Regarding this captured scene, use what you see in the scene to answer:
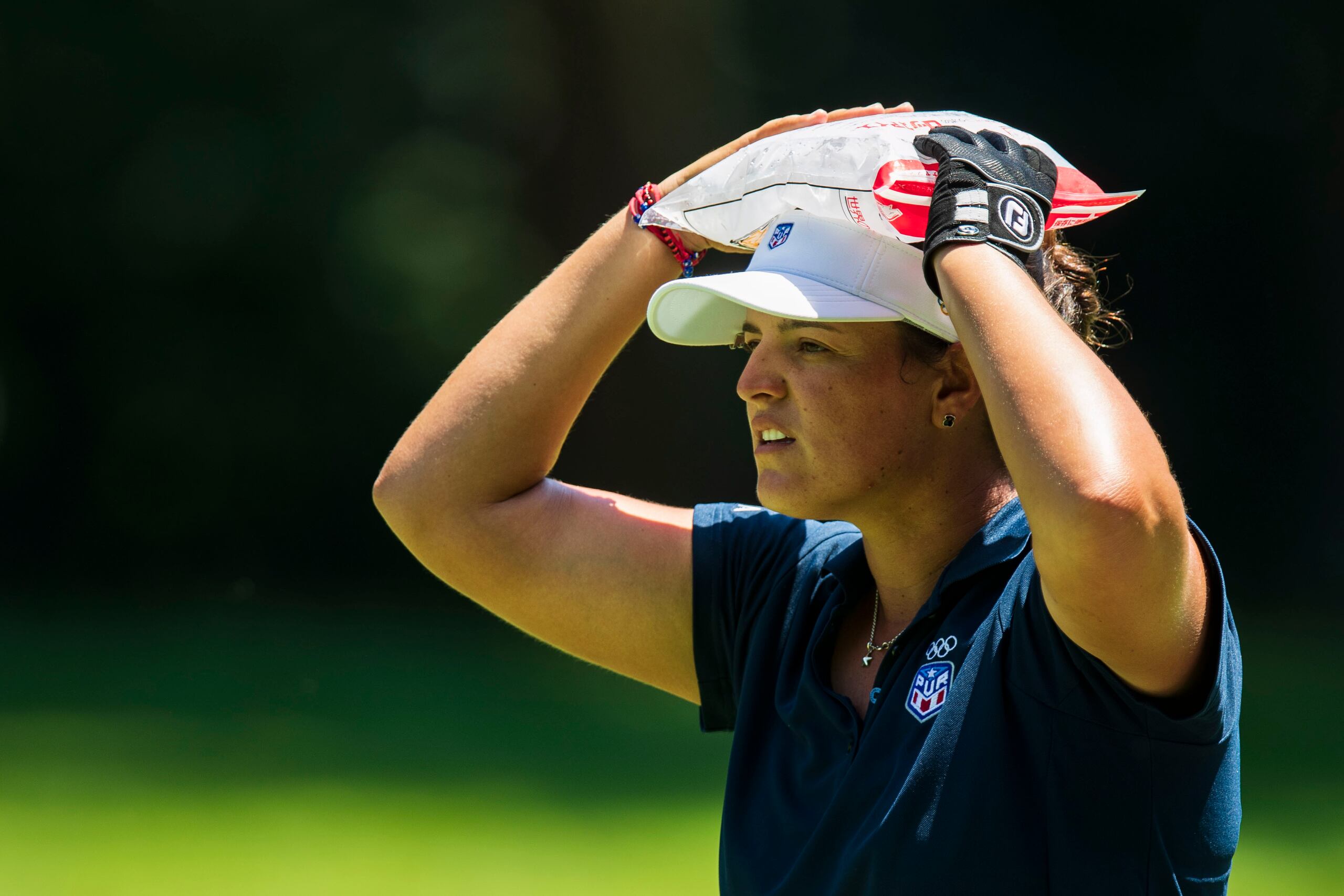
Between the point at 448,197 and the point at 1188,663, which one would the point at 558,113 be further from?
the point at 1188,663

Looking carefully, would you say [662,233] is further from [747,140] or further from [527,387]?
[527,387]

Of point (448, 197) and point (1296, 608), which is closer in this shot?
point (1296, 608)

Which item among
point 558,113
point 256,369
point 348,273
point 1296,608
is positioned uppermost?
point 558,113

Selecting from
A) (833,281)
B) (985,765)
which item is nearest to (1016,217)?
(833,281)

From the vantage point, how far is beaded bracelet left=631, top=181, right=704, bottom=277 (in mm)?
2139

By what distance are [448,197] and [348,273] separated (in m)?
0.71

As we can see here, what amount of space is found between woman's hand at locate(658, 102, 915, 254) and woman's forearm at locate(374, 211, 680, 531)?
57mm

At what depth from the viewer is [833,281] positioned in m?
1.69

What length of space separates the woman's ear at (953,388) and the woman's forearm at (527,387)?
1.85 feet

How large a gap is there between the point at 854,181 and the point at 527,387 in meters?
0.63

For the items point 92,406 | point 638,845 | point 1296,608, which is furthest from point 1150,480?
point 92,406

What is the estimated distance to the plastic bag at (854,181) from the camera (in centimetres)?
170

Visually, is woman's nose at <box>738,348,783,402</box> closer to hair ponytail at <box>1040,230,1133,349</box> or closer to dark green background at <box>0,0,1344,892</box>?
Result: hair ponytail at <box>1040,230,1133,349</box>

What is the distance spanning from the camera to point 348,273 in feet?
25.0
